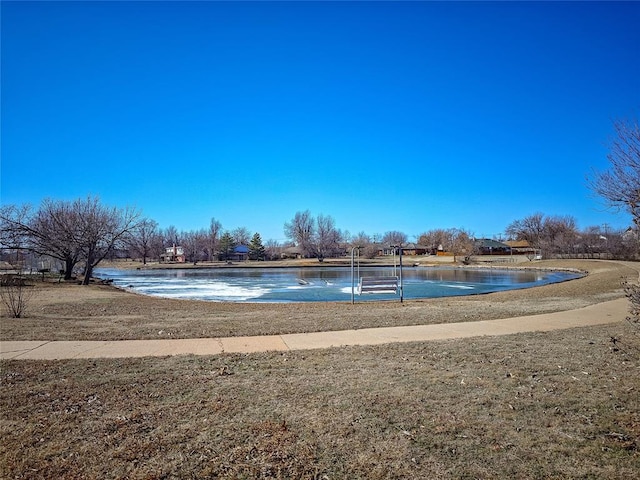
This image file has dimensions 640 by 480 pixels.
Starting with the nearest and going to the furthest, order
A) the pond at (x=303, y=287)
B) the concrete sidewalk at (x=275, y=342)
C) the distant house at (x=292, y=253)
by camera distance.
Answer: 1. the concrete sidewalk at (x=275, y=342)
2. the pond at (x=303, y=287)
3. the distant house at (x=292, y=253)

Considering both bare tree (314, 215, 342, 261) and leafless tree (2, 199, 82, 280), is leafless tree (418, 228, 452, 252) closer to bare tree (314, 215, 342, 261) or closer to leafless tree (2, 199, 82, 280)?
bare tree (314, 215, 342, 261)

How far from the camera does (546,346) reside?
7180 mm

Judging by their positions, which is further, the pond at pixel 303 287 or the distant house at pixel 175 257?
the distant house at pixel 175 257

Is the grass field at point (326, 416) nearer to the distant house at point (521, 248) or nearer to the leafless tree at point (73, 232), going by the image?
the leafless tree at point (73, 232)

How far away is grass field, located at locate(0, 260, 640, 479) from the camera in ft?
10.9

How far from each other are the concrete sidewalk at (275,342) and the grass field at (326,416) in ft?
2.11

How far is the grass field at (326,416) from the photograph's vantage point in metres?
3.32

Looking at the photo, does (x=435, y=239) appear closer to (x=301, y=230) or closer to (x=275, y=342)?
(x=301, y=230)

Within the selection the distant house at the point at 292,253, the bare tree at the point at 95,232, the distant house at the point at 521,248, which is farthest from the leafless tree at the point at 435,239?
the bare tree at the point at 95,232

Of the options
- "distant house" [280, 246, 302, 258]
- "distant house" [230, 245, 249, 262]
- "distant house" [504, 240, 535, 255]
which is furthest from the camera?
"distant house" [280, 246, 302, 258]

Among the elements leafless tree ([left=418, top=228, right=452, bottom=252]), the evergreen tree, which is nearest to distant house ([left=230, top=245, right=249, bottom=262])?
the evergreen tree

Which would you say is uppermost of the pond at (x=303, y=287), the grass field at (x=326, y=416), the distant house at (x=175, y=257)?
the distant house at (x=175, y=257)

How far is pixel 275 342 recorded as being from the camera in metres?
7.88

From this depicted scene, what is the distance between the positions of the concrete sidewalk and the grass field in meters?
0.64
